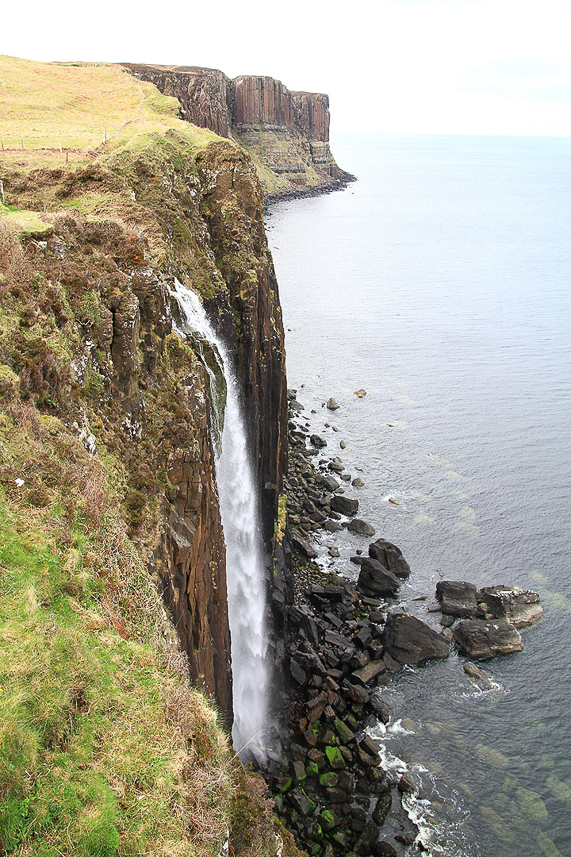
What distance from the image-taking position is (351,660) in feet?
103

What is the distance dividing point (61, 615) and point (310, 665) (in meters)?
22.0

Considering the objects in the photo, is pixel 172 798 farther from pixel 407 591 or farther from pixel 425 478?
pixel 425 478

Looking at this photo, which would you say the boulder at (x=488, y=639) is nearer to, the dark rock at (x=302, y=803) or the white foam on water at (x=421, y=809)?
the white foam on water at (x=421, y=809)

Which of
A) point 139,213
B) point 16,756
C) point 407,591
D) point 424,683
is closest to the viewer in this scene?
point 16,756

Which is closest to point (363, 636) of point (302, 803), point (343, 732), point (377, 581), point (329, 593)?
point (329, 593)

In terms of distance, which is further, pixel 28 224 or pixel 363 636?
pixel 363 636

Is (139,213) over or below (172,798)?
over

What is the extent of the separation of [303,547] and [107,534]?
92.3 feet

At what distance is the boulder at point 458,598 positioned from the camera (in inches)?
1430

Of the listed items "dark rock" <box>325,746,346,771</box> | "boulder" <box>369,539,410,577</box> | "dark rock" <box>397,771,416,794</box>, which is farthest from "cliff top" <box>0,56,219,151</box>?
"dark rock" <box>397,771,416,794</box>

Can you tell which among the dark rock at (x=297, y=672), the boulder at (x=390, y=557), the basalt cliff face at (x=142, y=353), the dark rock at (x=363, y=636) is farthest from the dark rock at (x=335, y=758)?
the boulder at (x=390, y=557)

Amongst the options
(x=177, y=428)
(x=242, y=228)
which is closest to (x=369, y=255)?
(x=242, y=228)

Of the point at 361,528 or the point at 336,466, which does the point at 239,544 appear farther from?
the point at 336,466

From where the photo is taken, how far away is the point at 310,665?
30.4 metres
